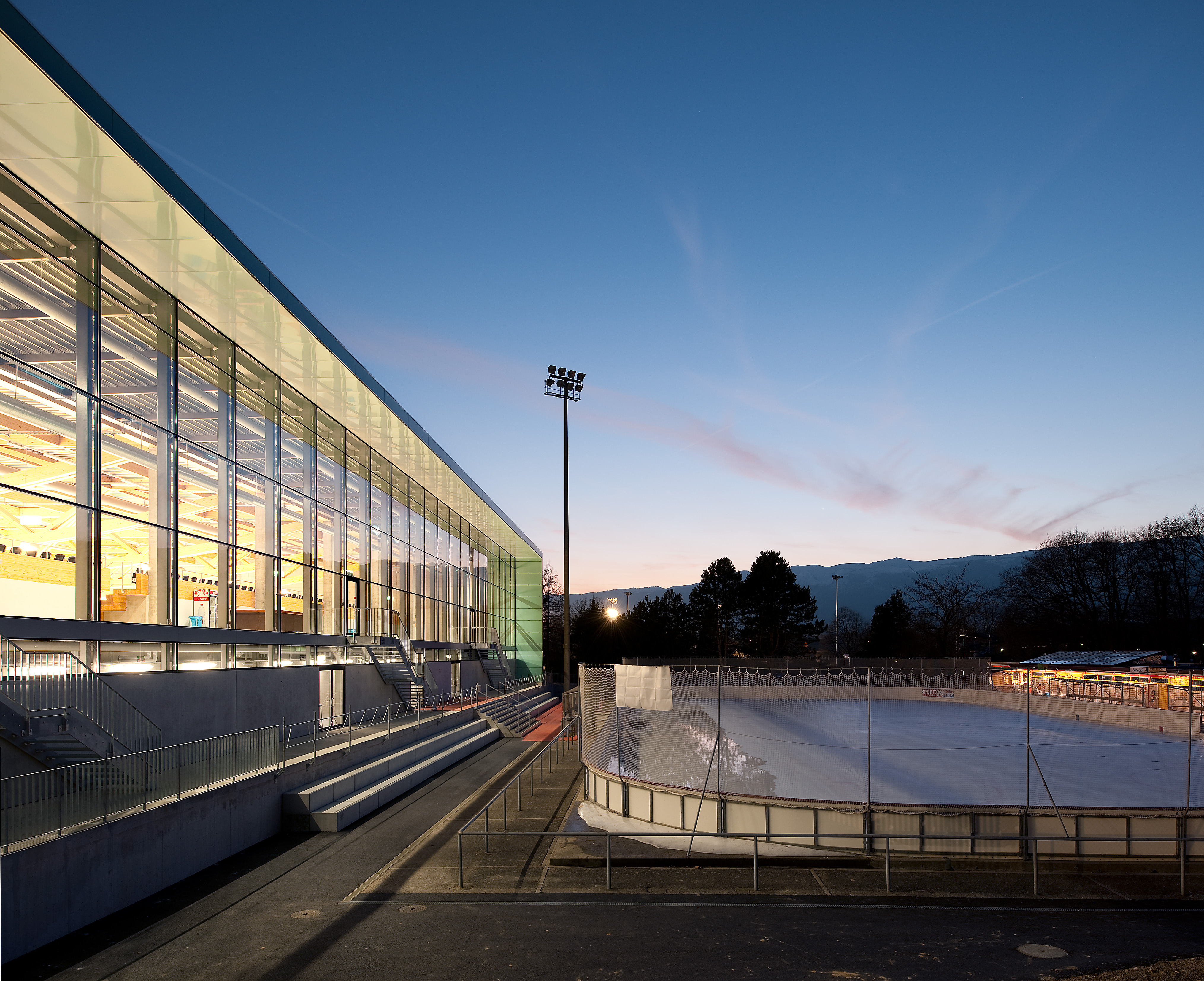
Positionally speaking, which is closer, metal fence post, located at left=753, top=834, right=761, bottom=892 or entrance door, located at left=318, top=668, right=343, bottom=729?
metal fence post, located at left=753, top=834, right=761, bottom=892

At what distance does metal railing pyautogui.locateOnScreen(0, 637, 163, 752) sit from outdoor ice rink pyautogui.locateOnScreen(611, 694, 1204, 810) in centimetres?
1021

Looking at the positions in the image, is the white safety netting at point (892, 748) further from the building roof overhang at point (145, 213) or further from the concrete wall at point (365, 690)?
the building roof overhang at point (145, 213)

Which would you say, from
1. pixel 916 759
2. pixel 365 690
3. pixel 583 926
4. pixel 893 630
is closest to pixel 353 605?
pixel 365 690

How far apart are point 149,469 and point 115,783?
9.01 m

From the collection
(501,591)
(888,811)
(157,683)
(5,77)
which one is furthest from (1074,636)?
(5,77)

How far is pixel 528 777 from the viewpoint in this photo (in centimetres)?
2570

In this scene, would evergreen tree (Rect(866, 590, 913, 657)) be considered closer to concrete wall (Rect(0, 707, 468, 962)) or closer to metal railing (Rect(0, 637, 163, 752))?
concrete wall (Rect(0, 707, 468, 962))

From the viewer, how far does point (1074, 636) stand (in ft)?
276

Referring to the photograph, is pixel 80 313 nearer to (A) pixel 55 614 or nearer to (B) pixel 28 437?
(B) pixel 28 437

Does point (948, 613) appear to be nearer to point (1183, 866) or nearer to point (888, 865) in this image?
point (1183, 866)

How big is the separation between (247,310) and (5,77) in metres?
9.88

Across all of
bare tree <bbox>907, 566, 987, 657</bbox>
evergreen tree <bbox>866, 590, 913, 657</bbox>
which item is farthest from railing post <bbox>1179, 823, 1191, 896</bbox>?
evergreen tree <bbox>866, 590, 913, 657</bbox>

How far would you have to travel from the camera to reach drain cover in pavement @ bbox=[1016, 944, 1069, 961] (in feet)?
34.2

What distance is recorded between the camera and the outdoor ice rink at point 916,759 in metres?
17.7
